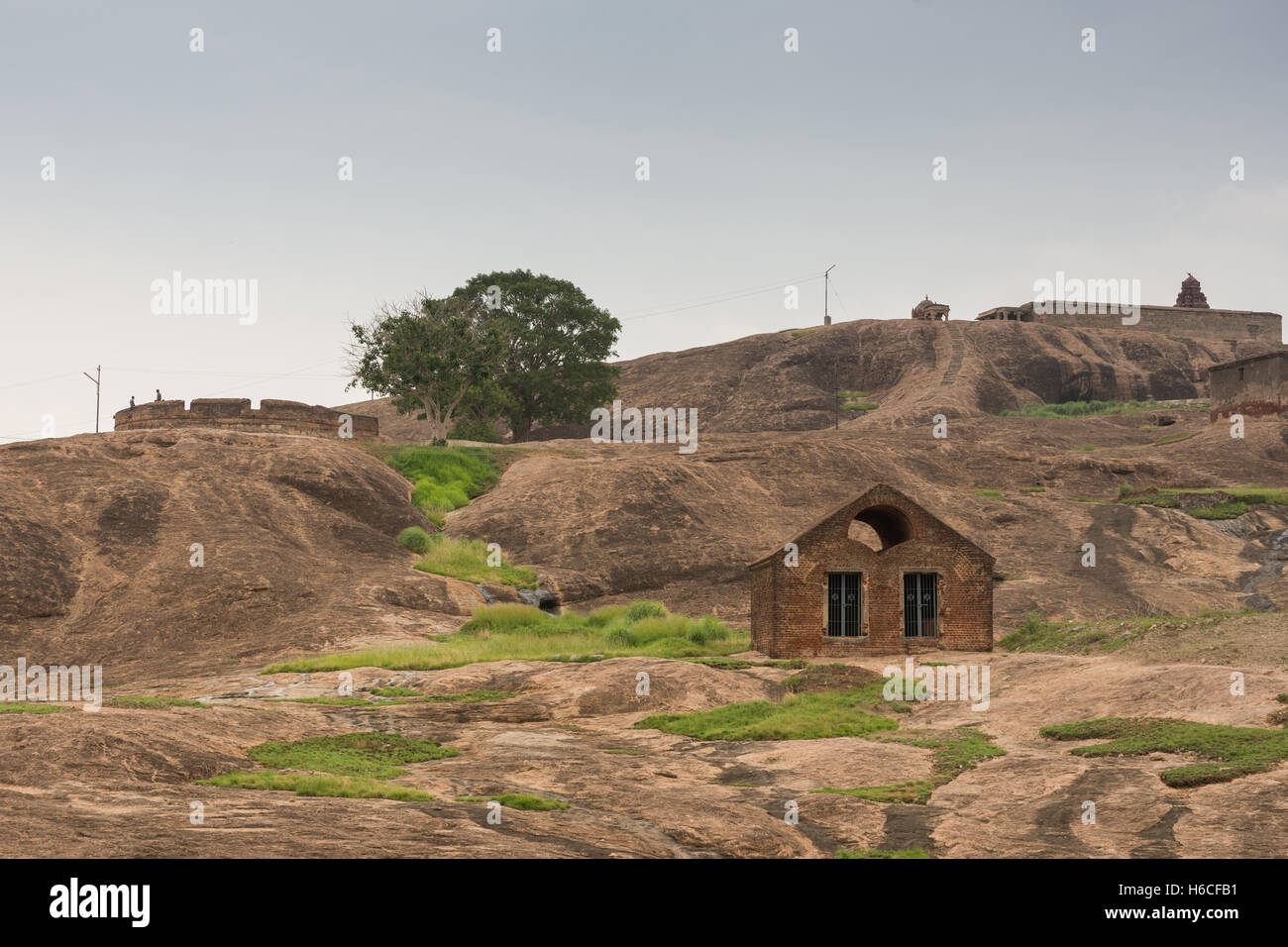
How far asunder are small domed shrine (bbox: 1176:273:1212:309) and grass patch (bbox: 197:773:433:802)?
384ft

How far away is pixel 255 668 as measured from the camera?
1330 inches

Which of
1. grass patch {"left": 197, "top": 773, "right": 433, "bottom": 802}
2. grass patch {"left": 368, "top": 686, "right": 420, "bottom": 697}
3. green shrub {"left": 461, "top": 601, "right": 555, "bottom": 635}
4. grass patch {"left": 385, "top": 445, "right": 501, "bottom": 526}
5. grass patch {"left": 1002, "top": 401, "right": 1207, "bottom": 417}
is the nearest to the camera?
grass patch {"left": 197, "top": 773, "right": 433, "bottom": 802}

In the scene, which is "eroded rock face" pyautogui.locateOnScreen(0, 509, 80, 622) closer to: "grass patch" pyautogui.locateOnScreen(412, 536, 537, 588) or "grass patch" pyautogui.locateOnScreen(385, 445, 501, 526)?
"grass patch" pyautogui.locateOnScreen(412, 536, 537, 588)

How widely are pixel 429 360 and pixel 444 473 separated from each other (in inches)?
294

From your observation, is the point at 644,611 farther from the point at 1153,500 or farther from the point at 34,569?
the point at 1153,500

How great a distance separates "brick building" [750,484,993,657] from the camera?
33.6 metres

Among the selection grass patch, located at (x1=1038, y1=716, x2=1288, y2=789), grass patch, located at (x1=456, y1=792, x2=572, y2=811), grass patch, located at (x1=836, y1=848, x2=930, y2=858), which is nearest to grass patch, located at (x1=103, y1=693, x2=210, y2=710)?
grass patch, located at (x1=456, y1=792, x2=572, y2=811)

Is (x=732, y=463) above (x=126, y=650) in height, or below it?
above

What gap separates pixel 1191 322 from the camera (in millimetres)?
109938

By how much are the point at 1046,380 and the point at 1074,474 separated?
3461 cm

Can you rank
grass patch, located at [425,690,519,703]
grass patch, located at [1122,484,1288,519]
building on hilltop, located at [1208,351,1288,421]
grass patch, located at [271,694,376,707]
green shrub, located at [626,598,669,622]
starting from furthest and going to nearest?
building on hilltop, located at [1208,351,1288,421] < grass patch, located at [1122,484,1288,519] < green shrub, located at [626,598,669,622] < grass patch, located at [425,690,519,703] < grass patch, located at [271,694,376,707]

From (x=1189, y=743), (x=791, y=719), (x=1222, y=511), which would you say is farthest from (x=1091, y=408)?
(x=1189, y=743)
